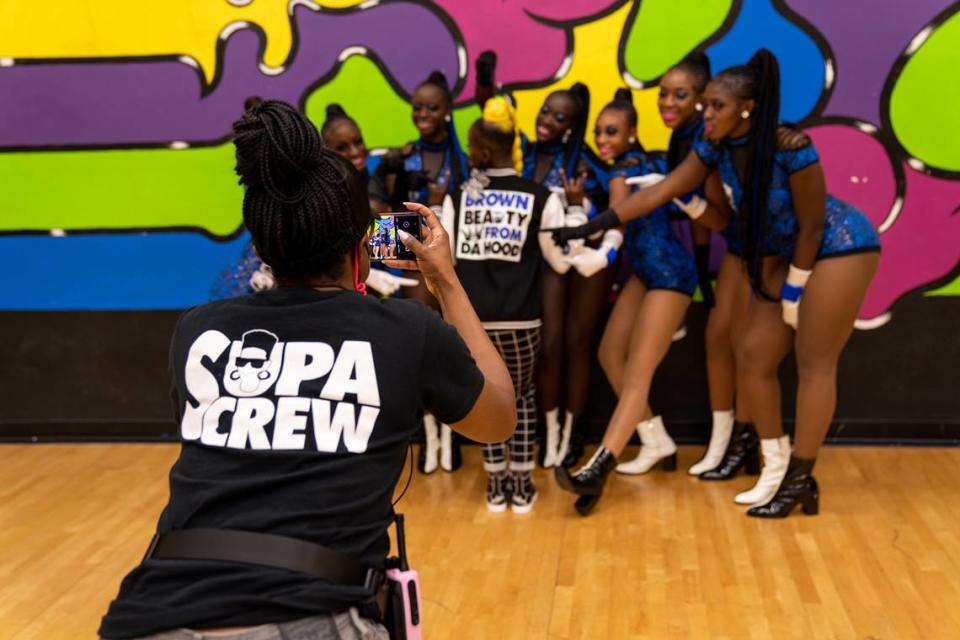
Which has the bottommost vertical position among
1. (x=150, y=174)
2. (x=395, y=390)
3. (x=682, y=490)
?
(x=682, y=490)

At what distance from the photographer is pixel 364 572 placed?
1.60m

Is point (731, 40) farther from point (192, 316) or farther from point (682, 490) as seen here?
point (192, 316)

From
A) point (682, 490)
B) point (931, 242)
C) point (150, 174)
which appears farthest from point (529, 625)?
point (150, 174)

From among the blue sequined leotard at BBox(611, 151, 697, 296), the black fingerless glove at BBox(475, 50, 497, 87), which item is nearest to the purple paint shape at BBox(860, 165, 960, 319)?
the blue sequined leotard at BBox(611, 151, 697, 296)

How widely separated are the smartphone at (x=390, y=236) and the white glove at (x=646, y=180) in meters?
2.49

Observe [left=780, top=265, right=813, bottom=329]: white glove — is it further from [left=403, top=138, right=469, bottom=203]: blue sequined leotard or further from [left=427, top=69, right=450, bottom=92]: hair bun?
[left=427, top=69, right=450, bottom=92]: hair bun

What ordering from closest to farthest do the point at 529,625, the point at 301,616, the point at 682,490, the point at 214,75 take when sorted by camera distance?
the point at 301,616 → the point at 529,625 → the point at 682,490 → the point at 214,75

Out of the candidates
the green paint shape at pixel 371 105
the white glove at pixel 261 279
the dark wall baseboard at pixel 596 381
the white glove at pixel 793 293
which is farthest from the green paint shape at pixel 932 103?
the white glove at pixel 261 279

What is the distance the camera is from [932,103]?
16.0 ft

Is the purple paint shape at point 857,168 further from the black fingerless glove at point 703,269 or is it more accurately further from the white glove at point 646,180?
the white glove at point 646,180

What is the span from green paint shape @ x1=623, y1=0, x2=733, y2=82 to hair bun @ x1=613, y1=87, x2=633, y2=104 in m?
0.24

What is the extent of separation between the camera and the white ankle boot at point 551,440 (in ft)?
16.0

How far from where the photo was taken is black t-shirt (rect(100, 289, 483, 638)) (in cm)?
152

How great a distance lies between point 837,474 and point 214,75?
3275 millimetres
